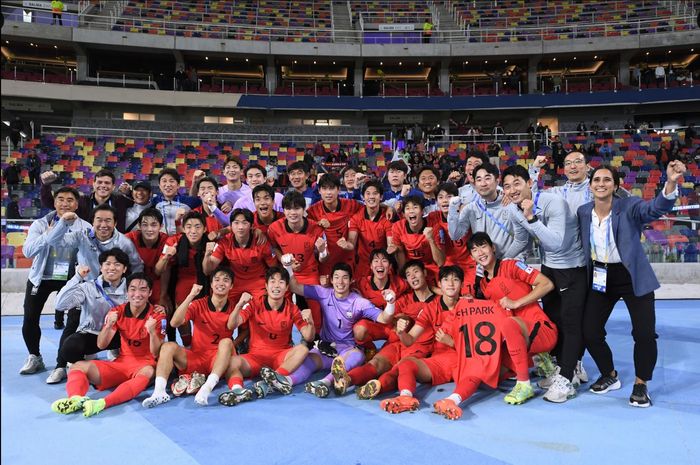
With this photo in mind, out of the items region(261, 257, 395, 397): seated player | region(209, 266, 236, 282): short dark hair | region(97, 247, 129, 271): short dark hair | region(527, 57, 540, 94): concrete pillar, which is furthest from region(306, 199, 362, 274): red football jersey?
region(527, 57, 540, 94): concrete pillar

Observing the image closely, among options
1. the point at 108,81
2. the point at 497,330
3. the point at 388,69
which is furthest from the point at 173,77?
the point at 497,330

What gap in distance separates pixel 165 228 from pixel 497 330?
13.0ft

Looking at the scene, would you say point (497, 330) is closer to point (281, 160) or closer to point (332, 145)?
point (281, 160)

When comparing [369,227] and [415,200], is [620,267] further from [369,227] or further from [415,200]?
[369,227]

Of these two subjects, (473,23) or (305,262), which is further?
(473,23)

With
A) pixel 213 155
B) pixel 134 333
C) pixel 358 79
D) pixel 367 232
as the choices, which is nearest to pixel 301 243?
pixel 367 232

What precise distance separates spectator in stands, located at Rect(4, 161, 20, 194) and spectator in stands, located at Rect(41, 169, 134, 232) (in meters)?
5.44

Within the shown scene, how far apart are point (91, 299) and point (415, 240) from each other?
3.28 metres

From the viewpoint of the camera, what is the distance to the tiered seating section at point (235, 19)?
27.4 meters

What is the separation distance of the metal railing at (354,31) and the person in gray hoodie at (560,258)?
25305 millimetres

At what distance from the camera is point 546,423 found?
389cm

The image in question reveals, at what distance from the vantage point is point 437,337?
472cm

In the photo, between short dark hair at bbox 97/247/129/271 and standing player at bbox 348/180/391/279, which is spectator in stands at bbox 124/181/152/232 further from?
standing player at bbox 348/180/391/279

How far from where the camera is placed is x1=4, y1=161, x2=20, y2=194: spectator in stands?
11.2 meters
